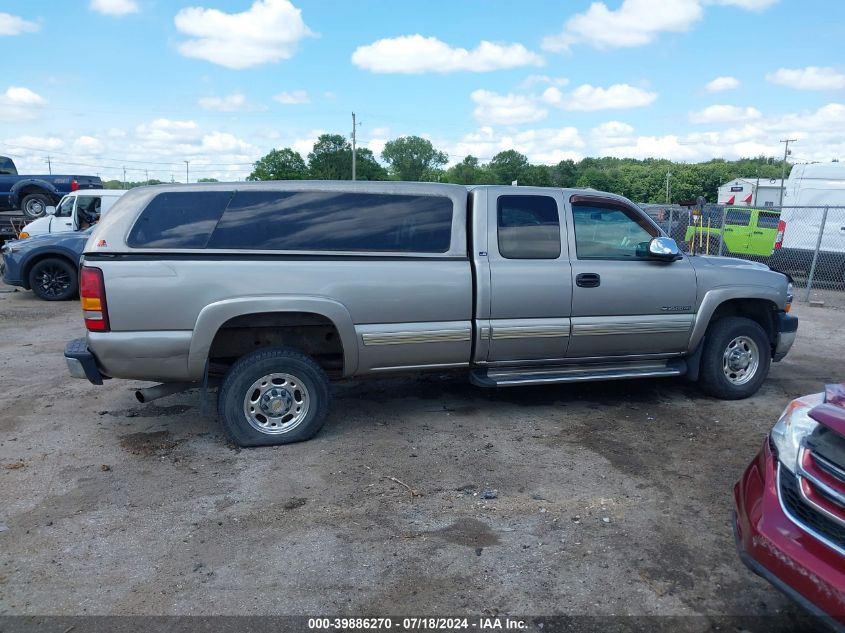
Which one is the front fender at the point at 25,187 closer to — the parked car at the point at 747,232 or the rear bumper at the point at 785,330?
the parked car at the point at 747,232

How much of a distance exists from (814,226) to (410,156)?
86.4 metres

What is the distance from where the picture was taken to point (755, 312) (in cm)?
636

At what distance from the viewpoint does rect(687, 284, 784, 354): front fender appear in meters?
5.88

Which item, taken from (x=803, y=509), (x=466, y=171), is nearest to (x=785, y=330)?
(x=803, y=509)

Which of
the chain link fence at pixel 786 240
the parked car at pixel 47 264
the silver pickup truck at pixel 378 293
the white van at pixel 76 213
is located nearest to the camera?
the silver pickup truck at pixel 378 293

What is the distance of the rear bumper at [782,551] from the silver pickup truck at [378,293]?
260cm

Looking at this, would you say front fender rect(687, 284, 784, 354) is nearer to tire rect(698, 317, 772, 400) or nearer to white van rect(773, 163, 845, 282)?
tire rect(698, 317, 772, 400)

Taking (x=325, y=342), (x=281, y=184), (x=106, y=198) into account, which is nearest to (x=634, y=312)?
(x=325, y=342)

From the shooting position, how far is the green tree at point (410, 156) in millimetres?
97812

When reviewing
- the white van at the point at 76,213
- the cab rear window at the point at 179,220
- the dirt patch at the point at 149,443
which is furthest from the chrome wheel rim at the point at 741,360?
the white van at the point at 76,213

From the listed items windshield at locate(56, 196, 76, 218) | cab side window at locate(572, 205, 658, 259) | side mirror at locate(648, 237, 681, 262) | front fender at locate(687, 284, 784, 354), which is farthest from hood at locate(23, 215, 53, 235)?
→ front fender at locate(687, 284, 784, 354)

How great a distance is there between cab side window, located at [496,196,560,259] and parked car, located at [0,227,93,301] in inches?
352

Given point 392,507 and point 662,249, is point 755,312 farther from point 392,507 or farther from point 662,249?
point 392,507

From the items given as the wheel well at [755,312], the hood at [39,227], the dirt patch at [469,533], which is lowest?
the dirt patch at [469,533]
